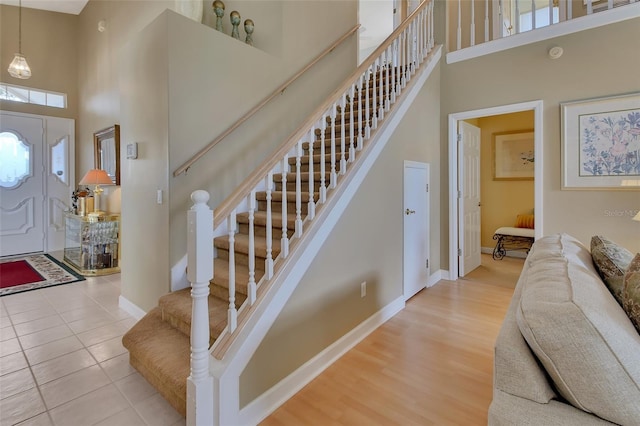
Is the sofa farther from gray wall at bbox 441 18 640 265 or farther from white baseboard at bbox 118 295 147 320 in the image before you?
white baseboard at bbox 118 295 147 320

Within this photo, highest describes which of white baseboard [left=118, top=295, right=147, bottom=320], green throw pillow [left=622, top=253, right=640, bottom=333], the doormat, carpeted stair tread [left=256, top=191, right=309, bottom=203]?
carpeted stair tread [left=256, top=191, right=309, bottom=203]

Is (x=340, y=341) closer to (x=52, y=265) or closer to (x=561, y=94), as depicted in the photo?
(x=561, y=94)

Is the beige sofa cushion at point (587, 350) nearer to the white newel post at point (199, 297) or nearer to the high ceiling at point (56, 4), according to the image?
the white newel post at point (199, 297)

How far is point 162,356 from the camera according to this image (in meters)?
1.84

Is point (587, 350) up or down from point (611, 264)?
down

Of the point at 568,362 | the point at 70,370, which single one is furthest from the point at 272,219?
the point at 568,362

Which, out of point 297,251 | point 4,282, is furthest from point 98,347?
point 4,282

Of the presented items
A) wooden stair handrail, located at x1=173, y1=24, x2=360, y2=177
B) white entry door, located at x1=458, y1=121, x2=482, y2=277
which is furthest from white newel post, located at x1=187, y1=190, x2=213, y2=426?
white entry door, located at x1=458, y1=121, x2=482, y2=277

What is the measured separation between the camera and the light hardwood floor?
5.48 feet

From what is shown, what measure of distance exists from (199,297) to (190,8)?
2837 millimetres

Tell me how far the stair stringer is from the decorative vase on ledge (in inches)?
80.7

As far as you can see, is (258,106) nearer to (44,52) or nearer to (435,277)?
(435,277)

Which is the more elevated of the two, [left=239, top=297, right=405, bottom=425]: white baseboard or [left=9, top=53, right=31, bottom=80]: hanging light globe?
[left=9, top=53, right=31, bottom=80]: hanging light globe

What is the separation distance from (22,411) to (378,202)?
2.65 metres
